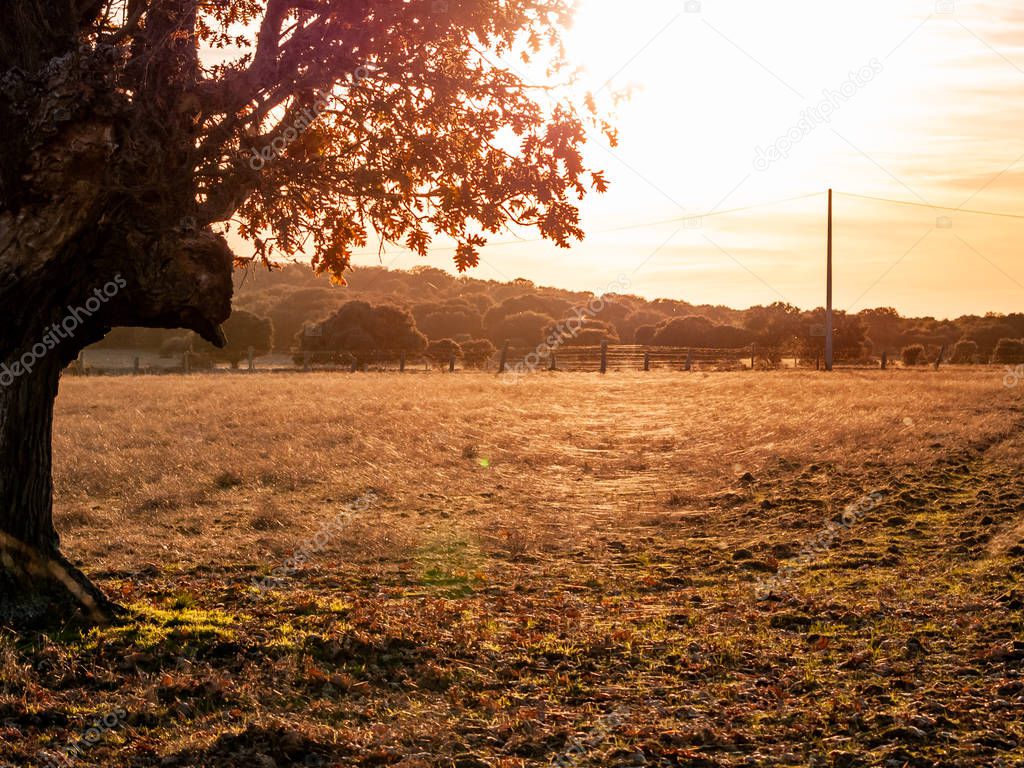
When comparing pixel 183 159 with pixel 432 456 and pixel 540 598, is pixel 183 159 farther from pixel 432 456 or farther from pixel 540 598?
pixel 432 456

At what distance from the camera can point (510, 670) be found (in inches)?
258

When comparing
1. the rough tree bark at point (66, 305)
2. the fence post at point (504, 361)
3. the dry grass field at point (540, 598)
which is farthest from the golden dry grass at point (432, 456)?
the fence post at point (504, 361)

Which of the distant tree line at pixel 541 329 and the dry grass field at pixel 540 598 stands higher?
the distant tree line at pixel 541 329

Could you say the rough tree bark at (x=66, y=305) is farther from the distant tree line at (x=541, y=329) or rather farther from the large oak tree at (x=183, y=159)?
the distant tree line at (x=541, y=329)

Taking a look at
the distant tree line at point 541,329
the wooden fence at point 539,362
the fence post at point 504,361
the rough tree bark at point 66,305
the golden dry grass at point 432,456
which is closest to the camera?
the rough tree bark at point 66,305

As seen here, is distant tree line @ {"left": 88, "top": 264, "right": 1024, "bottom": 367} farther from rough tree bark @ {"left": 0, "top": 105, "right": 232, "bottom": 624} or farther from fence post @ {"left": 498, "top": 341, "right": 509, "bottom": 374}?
rough tree bark @ {"left": 0, "top": 105, "right": 232, "bottom": 624}

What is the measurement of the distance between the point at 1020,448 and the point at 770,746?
11080mm

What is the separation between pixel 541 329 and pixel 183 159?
72.1 meters

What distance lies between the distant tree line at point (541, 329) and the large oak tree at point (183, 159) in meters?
17.0

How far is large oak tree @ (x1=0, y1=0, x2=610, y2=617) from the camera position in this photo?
658cm

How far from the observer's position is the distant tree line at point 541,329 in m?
54.5

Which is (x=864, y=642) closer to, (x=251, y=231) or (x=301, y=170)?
(x=301, y=170)

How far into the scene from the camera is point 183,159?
7.54 m

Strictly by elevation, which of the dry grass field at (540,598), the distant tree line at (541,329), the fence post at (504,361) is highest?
the distant tree line at (541,329)
